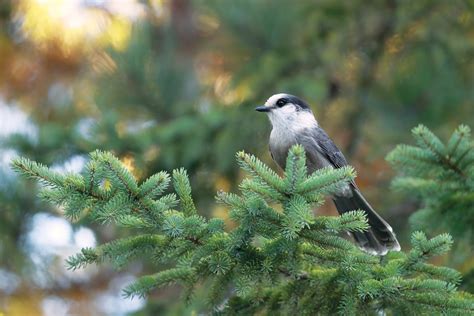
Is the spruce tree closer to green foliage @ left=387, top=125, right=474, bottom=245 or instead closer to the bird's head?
green foliage @ left=387, top=125, right=474, bottom=245

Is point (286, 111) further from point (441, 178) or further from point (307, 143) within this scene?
point (441, 178)

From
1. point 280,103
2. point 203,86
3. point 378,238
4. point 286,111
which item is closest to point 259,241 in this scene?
point 378,238

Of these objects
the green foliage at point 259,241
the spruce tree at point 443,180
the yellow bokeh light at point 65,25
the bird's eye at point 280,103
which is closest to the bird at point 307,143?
the bird's eye at point 280,103

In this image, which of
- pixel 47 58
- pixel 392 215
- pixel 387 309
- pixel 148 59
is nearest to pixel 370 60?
pixel 392 215

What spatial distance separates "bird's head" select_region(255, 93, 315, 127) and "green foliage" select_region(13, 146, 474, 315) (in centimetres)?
202

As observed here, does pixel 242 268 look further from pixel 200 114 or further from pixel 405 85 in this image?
pixel 405 85

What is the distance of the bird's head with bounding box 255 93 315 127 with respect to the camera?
489cm

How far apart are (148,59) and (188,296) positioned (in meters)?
4.11

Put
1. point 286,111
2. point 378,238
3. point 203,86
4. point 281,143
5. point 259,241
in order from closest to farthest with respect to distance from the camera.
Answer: point 259,241 < point 378,238 < point 281,143 < point 286,111 < point 203,86

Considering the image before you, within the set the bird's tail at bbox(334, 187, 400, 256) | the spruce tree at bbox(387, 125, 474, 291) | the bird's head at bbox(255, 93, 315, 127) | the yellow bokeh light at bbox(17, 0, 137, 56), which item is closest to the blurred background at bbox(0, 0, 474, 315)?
the yellow bokeh light at bbox(17, 0, 137, 56)

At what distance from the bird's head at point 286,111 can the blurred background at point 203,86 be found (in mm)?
1015

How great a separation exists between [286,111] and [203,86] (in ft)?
7.35

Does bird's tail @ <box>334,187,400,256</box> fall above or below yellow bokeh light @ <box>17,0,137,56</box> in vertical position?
below

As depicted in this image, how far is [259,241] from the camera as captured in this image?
9.86ft
